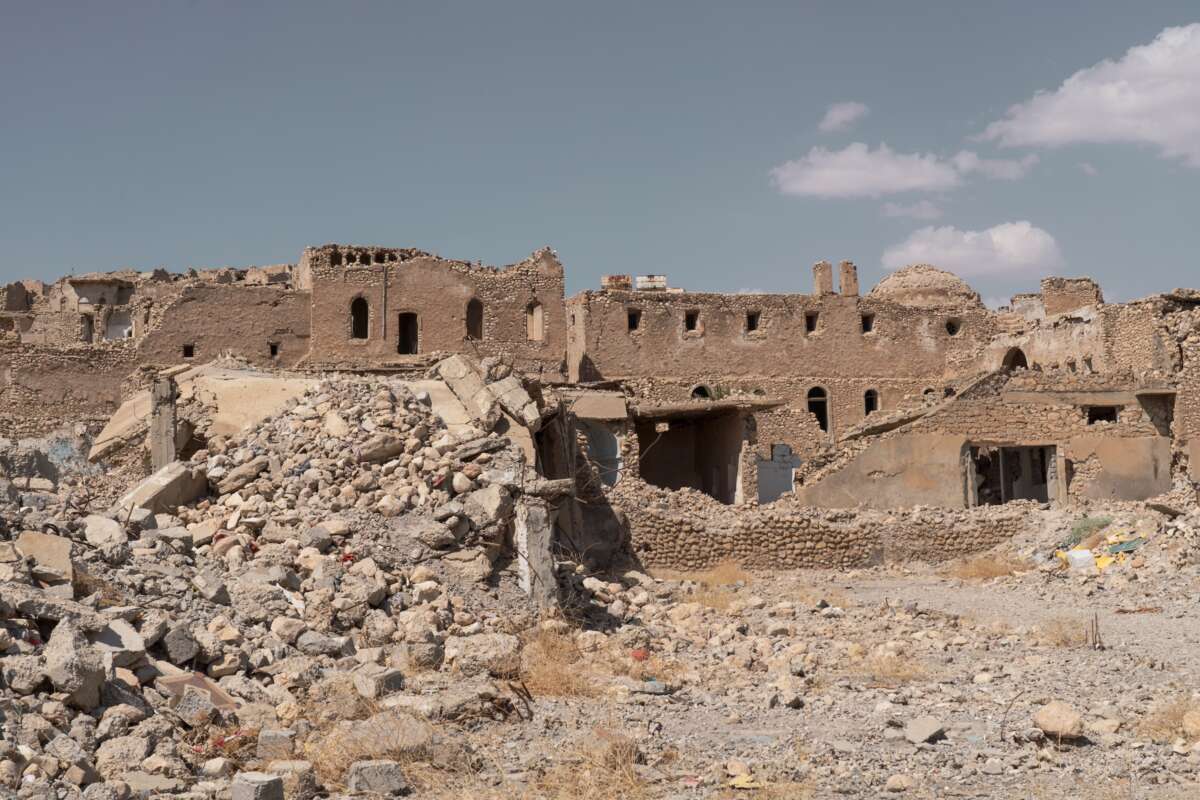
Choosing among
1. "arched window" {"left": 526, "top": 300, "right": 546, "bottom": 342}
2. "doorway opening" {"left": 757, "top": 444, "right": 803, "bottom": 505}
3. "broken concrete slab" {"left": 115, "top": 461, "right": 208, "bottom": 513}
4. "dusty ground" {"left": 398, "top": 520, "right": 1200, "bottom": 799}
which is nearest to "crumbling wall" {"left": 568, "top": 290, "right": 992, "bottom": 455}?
"arched window" {"left": 526, "top": 300, "right": 546, "bottom": 342}

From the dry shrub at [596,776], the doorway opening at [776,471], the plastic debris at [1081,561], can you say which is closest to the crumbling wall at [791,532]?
the plastic debris at [1081,561]

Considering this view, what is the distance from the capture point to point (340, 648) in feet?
29.5

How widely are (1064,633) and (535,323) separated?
21.3 meters

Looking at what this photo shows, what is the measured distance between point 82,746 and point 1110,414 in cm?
2171

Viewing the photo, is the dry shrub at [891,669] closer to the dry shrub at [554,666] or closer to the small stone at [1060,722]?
→ the small stone at [1060,722]

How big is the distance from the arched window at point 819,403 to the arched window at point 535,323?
7973 millimetres

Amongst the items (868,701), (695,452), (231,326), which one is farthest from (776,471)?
(868,701)

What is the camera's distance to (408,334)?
30.5 m

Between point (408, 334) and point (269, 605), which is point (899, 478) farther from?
point (408, 334)

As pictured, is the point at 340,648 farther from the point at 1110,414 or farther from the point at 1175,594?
the point at 1110,414

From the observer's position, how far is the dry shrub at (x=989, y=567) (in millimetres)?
17141

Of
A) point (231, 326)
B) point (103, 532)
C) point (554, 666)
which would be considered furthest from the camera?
point (231, 326)

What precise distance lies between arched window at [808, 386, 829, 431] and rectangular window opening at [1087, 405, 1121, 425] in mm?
9632

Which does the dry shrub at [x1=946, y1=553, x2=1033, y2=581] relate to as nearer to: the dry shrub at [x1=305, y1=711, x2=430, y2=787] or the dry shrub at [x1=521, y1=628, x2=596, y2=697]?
the dry shrub at [x1=521, y1=628, x2=596, y2=697]
